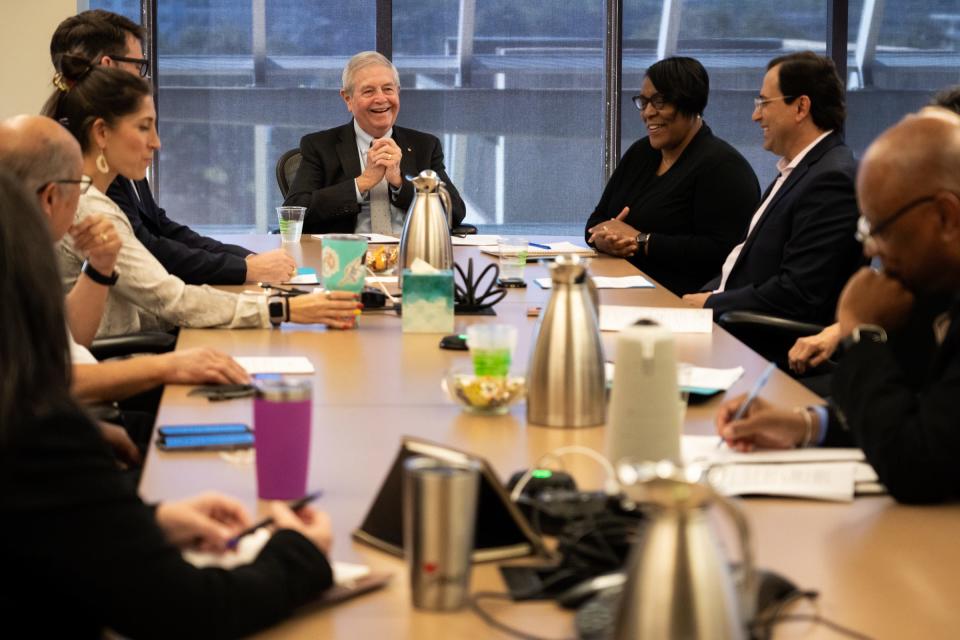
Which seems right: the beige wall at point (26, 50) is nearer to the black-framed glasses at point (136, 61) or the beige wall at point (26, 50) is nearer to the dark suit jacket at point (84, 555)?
the black-framed glasses at point (136, 61)

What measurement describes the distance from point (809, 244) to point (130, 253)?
1.94 metres

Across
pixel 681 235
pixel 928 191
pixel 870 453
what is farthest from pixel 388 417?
pixel 681 235

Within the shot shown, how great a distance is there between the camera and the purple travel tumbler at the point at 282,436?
4.94 ft

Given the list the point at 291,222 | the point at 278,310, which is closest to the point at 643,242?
the point at 291,222

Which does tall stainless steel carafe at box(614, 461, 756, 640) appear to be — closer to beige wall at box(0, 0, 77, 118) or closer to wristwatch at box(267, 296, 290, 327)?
wristwatch at box(267, 296, 290, 327)

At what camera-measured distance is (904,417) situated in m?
1.66

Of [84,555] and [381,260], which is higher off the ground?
[84,555]

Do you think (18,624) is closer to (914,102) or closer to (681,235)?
(681,235)

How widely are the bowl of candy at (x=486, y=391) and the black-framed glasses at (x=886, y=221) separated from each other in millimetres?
596

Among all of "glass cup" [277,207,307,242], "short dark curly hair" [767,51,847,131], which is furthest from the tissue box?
"short dark curly hair" [767,51,847,131]

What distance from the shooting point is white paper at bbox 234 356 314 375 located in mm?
2369

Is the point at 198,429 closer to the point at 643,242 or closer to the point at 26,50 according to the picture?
the point at 643,242

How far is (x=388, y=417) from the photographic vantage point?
2035mm

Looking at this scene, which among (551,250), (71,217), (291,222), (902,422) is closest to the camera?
(902,422)
